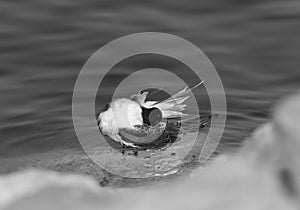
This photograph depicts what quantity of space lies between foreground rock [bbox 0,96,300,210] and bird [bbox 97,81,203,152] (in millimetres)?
3456

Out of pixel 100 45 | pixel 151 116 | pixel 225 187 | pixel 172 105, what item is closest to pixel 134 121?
pixel 151 116

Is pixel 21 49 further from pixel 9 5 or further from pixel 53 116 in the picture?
pixel 53 116

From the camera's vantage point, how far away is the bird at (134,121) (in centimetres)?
639

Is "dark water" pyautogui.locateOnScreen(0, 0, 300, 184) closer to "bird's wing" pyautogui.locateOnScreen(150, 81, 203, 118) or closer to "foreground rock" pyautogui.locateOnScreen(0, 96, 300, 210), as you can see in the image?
"bird's wing" pyautogui.locateOnScreen(150, 81, 203, 118)

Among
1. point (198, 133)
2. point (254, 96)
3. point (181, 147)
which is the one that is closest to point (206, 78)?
point (254, 96)

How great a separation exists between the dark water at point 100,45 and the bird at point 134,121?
1.54 feet

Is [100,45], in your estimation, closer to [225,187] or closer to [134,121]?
[134,121]

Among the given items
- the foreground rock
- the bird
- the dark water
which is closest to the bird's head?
the bird

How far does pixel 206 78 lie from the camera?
8.78 meters

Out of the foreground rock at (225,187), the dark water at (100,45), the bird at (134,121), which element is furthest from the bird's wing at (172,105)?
the foreground rock at (225,187)

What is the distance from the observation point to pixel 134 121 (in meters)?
6.34

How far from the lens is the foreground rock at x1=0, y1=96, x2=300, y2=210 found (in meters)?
2.51

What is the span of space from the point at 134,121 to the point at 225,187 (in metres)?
3.77

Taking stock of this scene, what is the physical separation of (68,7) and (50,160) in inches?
158
